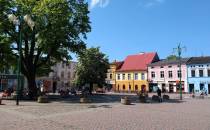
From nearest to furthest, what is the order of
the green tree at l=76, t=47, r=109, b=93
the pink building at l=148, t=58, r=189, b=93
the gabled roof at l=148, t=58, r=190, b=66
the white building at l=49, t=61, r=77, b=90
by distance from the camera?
the green tree at l=76, t=47, r=109, b=93
the pink building at l=148, t=58, r=189, b=93
the gabled roof at l=148, t=58, r=190, b=66
the white building at l=49, t=61, r=77, b=90

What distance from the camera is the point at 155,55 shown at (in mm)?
82375

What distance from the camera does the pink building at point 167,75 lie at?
234ft

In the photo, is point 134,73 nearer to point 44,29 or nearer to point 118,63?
point 118,63

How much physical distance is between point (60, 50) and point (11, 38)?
6.80 metres

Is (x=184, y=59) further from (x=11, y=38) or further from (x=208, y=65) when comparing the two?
(x=11, y=38)

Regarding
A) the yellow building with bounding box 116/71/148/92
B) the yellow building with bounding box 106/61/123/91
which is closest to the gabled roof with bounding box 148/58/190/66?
the yellow building with bounding box 116/71/148/92

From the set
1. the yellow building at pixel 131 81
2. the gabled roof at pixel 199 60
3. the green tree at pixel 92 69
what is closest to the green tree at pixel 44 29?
the green tree at pixel 92 69

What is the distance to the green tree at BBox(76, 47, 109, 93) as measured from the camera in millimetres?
59075

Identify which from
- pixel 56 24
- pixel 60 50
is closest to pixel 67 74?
pixel 60 50

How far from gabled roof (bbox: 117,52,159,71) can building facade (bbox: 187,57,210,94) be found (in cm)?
1332

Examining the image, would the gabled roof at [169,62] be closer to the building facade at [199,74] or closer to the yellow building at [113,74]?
the building facade at [199,74]

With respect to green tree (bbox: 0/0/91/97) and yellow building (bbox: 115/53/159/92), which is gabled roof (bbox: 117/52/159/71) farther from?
green tree (bbox: 0/0/91/97)

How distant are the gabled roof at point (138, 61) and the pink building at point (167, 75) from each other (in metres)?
2.75

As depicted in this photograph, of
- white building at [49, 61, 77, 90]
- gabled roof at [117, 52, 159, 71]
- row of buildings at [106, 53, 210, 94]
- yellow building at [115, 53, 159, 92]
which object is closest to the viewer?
row of buildings at [106, 53, 210, 94]
